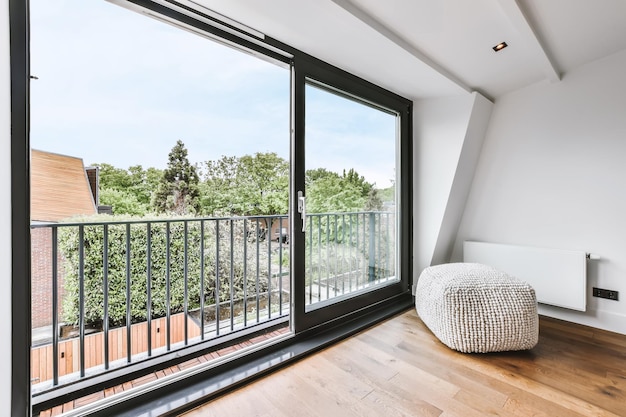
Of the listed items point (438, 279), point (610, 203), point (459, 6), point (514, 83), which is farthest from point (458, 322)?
point (514, 83)

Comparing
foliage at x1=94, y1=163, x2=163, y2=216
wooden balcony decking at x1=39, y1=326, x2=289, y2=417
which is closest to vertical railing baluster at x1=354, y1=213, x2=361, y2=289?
wooden balcony decking at x1=39, y1=326, x2=289, y2=417

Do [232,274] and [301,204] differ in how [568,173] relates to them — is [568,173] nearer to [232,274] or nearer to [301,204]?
[301,204]

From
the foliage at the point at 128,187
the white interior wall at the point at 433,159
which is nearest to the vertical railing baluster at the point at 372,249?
the white interior wall at the point at 433,159

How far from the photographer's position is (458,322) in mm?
1993

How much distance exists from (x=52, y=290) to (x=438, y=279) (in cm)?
244

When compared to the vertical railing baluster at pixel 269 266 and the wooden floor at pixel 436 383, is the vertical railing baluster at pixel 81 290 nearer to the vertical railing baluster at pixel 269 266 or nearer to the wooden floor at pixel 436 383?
the wooden floor at pixel 436 383

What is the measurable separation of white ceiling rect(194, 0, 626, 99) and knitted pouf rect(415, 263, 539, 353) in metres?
1.64

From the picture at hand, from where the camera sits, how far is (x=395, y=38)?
1896 mm

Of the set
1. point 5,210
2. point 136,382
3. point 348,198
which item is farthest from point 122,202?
point 348,198

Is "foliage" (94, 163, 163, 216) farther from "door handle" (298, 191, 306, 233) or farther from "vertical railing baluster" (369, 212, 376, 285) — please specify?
"vertical railing baluster" (369, 212, 376, 285)

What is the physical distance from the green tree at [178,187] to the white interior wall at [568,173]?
9.22 feet

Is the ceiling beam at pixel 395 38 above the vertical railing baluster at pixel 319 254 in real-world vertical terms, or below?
above

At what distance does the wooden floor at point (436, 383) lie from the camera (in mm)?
1478

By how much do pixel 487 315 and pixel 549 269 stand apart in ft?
3.63
